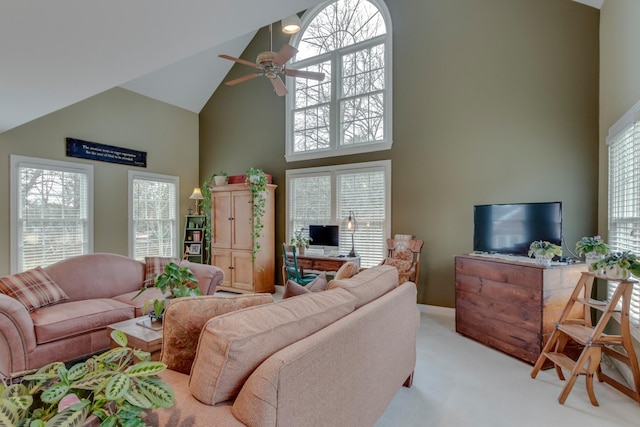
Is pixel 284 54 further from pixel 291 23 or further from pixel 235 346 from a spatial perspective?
pixel 235 346

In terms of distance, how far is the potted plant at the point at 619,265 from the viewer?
2172mm

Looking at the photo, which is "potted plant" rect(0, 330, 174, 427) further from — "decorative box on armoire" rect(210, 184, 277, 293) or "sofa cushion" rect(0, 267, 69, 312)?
"decorative box on armoire" rect(210, 184, 277, 293)

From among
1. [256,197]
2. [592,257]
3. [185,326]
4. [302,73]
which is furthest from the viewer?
[256,197]

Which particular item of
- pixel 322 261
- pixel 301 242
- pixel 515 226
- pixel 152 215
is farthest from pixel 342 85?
pixel 152 215

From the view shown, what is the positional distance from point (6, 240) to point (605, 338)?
6558mm

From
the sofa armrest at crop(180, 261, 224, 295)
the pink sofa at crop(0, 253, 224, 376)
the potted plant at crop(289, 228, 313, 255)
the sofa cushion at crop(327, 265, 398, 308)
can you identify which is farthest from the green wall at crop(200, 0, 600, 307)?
the pink sofa at crop(0, 253, 224, 376)

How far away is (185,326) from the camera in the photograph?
1.47 m

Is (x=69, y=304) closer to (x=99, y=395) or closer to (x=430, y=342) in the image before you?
(x=99, y=395)

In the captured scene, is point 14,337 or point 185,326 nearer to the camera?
point 185,326

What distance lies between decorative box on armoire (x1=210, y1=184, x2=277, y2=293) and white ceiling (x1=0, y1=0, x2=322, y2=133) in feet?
8.77

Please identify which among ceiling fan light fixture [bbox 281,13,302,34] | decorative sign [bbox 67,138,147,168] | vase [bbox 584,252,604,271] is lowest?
vase [bbox 584,252,604,271]

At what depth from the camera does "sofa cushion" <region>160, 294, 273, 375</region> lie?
1.47 m

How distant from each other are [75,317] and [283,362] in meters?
2.69

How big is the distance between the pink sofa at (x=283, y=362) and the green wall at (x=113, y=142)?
4607 mm
